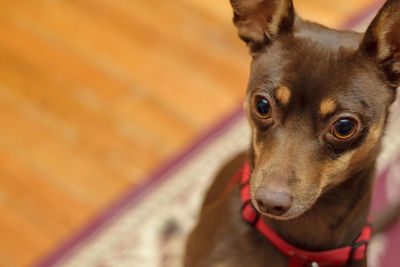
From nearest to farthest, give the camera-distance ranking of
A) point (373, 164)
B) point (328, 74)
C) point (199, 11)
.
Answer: point (328, 74) < point (373, 164) < point (199, 11)

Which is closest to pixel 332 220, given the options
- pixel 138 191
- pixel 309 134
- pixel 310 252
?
pixel 310 252

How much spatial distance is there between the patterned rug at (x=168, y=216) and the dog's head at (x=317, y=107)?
1.05m

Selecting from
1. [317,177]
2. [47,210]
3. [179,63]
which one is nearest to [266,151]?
[317,177]

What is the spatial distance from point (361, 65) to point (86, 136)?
1796 millimetres

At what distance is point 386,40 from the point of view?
137 centimetres

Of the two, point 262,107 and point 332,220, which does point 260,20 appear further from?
point 332,220

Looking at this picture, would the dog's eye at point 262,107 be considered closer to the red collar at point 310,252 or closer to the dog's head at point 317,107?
the dog's head at point 317,107

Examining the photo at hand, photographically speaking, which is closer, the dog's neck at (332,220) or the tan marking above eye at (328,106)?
the tan marking above eye at (328,106)

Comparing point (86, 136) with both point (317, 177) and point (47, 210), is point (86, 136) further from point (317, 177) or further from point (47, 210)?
point (317, 177)

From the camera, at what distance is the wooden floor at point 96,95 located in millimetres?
2643

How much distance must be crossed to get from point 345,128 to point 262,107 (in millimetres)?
216

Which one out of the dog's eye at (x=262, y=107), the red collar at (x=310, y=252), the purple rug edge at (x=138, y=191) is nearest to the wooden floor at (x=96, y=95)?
the purple rug edge at (x=138, y=191)

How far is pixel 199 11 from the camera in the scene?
11.1 feet

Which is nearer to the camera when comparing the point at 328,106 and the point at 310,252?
the point at 328,106
